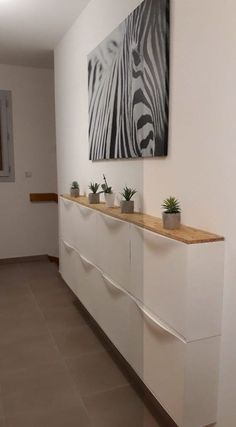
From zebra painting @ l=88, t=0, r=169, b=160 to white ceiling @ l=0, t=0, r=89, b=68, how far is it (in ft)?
1.79

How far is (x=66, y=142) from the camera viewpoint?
3797 mm

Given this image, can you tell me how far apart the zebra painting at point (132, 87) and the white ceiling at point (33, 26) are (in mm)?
546

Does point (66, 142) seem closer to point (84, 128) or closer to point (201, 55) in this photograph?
point (84, 128)

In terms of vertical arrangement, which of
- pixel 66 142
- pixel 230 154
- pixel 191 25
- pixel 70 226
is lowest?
pixel 70 226

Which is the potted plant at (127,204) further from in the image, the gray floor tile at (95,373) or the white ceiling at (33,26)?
the white ceiling at (33,26)

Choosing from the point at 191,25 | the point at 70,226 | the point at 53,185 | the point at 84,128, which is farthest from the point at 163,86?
the point at 53,185

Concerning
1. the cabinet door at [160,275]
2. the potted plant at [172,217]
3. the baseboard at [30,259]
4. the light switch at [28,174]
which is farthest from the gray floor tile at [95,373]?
the light switch at [28,174]

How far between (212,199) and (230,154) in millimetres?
223

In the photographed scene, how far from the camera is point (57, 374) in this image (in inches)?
88.9

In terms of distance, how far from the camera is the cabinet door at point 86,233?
2.59m

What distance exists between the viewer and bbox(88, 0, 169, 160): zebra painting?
1873 millimetres

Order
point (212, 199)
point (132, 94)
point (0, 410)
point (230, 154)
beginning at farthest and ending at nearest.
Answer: point (132, 94) < point (0, 410) < point (212, 199) < point (230, 154)

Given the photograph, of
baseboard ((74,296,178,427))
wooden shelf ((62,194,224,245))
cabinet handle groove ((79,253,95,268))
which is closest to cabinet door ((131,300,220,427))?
baseboard ((74,296,178,427))

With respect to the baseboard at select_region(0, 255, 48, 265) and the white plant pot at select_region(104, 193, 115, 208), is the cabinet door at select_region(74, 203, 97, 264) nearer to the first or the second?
the white plant pot at select_region(104, 193, 115, 208)
